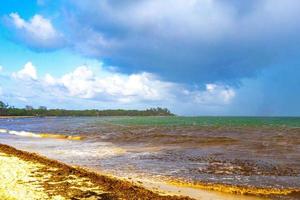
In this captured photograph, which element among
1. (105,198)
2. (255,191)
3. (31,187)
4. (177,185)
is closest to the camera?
(105,198)

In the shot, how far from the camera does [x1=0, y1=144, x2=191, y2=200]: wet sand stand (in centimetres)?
1220

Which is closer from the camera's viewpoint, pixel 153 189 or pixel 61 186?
pixel 61 186

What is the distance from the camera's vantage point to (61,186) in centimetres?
1355

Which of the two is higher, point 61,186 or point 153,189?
point 61,186

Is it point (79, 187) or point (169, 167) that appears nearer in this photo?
point (79, 187)

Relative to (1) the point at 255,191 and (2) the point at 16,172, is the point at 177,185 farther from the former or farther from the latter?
(2) the point at 16,172

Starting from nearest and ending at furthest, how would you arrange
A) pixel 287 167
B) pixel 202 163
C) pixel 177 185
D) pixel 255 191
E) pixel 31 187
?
pixel 31 187 < pixel 255 191 < pixel 177 185 < pixel 287 167 < pixel 202 163

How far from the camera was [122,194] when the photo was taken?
12727 mm

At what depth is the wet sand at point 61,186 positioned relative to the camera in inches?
480

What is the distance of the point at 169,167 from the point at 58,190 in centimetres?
935

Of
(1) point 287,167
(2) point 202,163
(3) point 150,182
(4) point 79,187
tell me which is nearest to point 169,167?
(2) point 202,163

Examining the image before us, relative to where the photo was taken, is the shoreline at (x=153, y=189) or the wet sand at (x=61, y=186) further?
the shoreline at (x=153, y=189)

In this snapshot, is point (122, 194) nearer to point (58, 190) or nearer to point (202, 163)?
point (58, 190)

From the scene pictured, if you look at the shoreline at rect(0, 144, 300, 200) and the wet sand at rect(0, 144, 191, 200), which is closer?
the wet sand at rect(0, 144, 191, 200)
